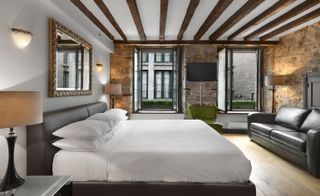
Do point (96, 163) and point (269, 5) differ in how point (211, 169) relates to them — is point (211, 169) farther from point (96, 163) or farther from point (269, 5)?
point (269, 5)

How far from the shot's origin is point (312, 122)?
3729mm

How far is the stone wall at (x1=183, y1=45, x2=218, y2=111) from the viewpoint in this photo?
19.7 feet

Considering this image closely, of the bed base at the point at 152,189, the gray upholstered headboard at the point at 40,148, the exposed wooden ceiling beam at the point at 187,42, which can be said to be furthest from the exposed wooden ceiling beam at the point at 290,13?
the gray upholstered headboard at the point at 40,148

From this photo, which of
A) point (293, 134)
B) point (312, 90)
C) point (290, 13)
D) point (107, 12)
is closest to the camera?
point (293, 134)

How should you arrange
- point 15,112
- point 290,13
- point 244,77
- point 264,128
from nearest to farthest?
1. point 15,112
2. point 290,13
3. point 264,128
4. point 244,77

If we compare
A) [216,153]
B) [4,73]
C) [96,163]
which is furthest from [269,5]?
[4,73]

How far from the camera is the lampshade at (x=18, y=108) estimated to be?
1285 millimetres

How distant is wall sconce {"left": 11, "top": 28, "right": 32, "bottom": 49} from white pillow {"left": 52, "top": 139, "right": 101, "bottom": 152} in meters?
1.05

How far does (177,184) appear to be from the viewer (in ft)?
6.53

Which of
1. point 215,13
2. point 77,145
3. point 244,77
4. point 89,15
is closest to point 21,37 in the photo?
point 77,145

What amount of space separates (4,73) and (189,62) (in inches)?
184

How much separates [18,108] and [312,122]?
4.26 meters

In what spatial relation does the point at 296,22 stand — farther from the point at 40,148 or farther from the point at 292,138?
the point at 40,148

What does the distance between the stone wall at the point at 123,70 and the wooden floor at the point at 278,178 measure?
3.36m
